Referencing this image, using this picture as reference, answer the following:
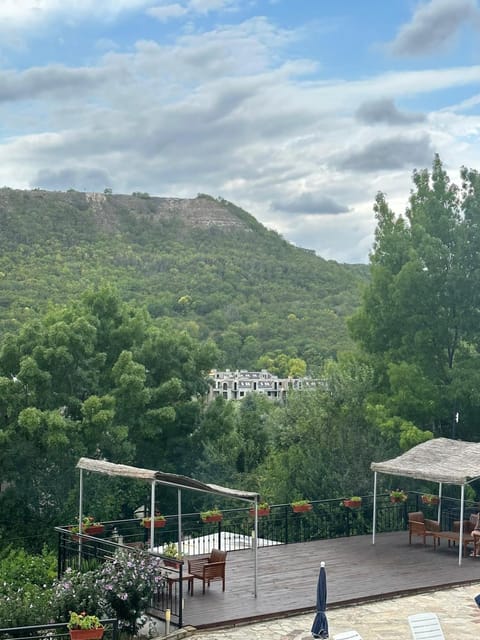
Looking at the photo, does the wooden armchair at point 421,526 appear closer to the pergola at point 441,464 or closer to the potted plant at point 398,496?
the pergola at point 441,464

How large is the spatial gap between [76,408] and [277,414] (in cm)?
749

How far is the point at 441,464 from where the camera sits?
1895cm

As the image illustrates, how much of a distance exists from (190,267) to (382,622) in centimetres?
6942

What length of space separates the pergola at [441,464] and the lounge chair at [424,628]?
22.6ft

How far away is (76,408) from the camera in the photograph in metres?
27.4

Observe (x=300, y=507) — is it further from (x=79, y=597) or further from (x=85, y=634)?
(x=85, y=634)

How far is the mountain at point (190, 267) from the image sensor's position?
6894 centimetres

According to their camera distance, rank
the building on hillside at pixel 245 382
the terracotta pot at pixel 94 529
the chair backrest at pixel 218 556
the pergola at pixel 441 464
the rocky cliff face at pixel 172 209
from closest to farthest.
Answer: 1. the chair backrest at pixel 218 556
2. the terracotta pot at pixel 94 529
3. the pergola at pixel 441 464
4. the building on hillside at pixel 245 382
5. the rocky cliff face at pixel 172 209

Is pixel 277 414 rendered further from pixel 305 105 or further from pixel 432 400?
pixel 305 105

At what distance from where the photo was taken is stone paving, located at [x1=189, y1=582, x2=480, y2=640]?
1277 centimetres

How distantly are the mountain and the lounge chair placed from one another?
49.6 metres

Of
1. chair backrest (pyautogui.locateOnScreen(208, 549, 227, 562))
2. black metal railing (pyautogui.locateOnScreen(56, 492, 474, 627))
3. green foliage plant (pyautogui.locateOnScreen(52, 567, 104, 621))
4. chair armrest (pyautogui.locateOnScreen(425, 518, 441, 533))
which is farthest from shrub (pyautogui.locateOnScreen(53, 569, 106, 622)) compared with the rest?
chair armrest (pyautogui.locateOnScreen(425, 518, 441, 533))

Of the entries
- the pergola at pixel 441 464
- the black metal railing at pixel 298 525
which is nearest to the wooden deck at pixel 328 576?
the black metal railing at pixel 298 525

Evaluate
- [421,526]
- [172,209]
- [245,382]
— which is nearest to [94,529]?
[421,526]
